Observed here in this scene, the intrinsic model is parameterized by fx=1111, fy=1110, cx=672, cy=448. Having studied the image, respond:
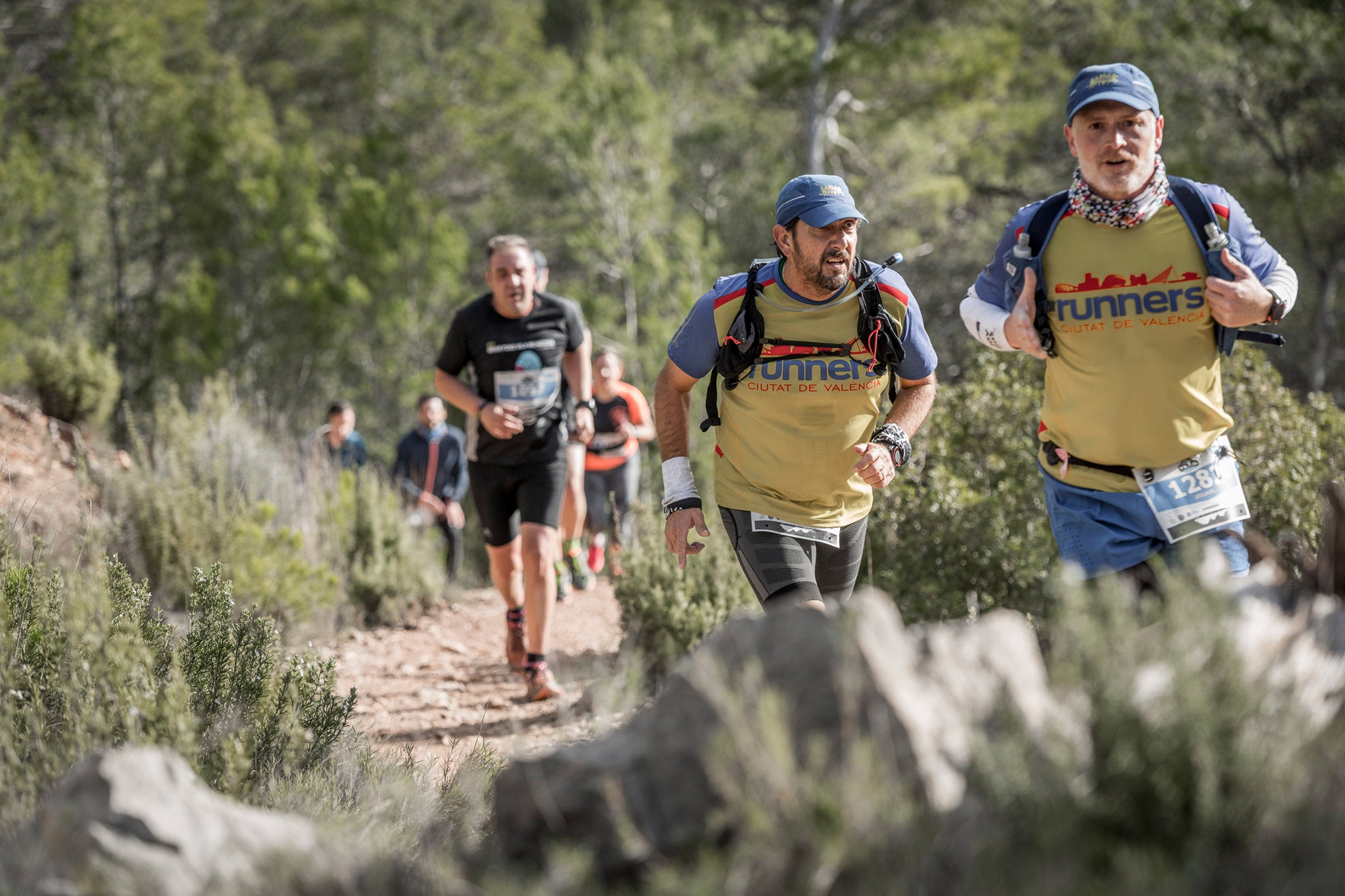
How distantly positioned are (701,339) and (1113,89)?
138 cm

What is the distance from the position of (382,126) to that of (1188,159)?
13209mm

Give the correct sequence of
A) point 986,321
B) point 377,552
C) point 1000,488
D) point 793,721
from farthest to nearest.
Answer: point 377,552
point 1000,488
point 986,321
point 793,721

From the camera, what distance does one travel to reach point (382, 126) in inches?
736

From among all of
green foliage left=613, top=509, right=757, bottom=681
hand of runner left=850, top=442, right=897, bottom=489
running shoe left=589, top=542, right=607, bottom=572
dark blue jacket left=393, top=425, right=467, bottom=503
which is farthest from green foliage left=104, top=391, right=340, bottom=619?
hand of runner left=850, top=442, right=897, bottom=489

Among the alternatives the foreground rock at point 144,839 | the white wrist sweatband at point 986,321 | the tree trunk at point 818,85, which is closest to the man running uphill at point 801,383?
the white wrist sweatband at point 986,321

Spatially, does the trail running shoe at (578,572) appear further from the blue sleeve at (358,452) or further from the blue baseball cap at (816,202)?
the blue baseball cap at (816,202)

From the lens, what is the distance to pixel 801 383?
3.47 m

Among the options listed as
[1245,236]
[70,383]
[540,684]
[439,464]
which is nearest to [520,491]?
[540,684]

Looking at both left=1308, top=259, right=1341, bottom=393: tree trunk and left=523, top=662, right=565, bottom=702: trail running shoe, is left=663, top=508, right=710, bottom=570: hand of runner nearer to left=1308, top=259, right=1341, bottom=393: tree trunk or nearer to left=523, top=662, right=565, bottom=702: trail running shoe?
left=523, top=662, right=565, bottom=702: trail running shoe

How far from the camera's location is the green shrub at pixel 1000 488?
523 centimetres

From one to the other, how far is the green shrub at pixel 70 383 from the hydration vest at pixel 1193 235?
32.4 feet

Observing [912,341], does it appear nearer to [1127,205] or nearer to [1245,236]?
[1127,205]

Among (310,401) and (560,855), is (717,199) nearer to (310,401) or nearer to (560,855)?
(310,401)

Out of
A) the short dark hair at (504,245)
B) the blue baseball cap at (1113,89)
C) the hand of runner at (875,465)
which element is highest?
the short dark hair at (504,245)
